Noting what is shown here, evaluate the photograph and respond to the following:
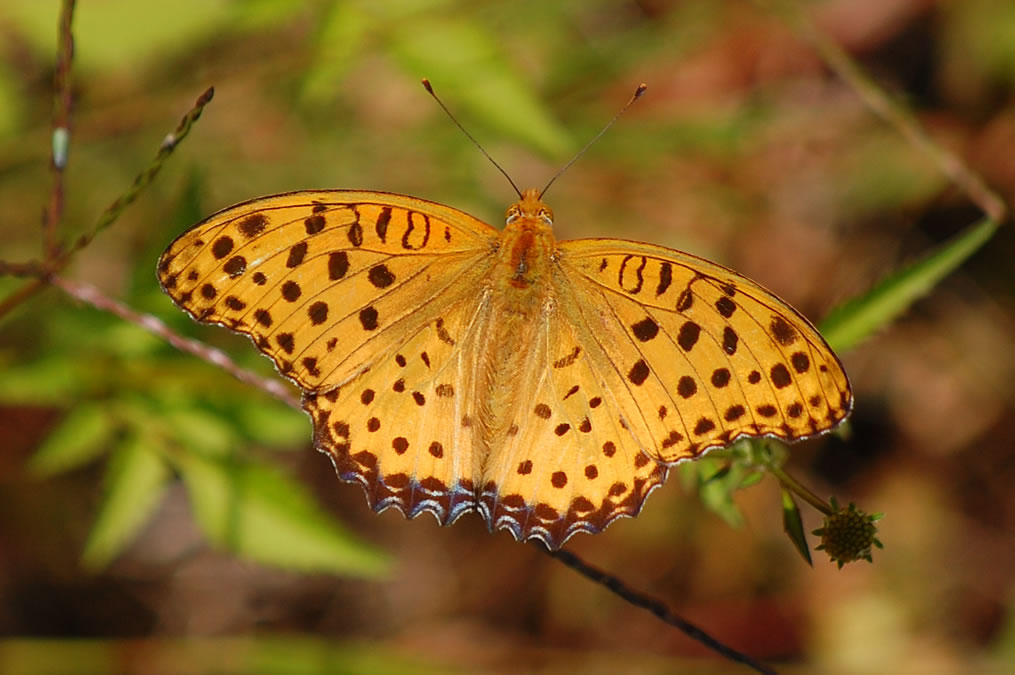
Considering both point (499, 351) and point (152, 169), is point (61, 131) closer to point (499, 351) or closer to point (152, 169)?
point (152, 169)

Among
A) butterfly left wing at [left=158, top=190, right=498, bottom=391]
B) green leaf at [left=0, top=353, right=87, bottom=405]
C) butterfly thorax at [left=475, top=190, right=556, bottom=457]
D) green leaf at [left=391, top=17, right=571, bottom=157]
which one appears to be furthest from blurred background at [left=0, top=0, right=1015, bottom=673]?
butterfly left wing at [left=158, top=190, right=498, bottom=391]

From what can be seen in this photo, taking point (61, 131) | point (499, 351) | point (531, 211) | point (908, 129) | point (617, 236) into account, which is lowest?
point (499, 351)

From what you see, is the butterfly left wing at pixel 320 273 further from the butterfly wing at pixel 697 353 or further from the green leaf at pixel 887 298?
the green leaf at pixel 887 298

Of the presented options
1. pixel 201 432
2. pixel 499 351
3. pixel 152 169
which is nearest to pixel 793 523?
pixel 499 351

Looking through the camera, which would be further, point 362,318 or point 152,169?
point 362,318

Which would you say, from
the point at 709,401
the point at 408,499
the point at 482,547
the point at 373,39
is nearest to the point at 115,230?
the point at 373,39

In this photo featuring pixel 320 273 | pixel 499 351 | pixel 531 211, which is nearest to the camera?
pixel 320 273

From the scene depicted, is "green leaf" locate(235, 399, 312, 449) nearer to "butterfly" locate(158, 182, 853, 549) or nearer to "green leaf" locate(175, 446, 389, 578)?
"green leaf" locate(175, 446, 389, 578)

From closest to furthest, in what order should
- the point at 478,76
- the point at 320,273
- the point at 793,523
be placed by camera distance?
the point at 793,523 → the point at 320,273 → the point at 478,76
